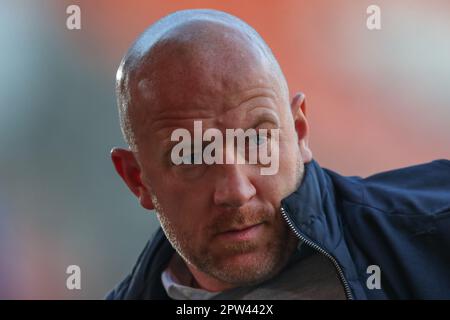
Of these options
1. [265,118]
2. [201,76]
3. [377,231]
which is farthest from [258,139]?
[377,231]

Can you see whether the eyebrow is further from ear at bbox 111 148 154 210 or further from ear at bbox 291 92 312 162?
ear at bbox 111 148 154 210

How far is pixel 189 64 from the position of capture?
1.09 metres

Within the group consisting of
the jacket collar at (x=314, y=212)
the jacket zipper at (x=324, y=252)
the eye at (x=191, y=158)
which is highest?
the eye at (x=191, y=158)

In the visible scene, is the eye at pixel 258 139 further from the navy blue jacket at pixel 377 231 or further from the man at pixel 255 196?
the navy blue jacket at pixel 377 231

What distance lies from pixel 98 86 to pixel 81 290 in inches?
29.4

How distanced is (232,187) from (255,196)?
6cm

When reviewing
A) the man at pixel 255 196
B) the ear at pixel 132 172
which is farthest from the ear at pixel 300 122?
the ear at pixel 132 172

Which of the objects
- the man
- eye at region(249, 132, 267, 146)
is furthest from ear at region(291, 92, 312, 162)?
eye at region(249, 132, 267, 146)

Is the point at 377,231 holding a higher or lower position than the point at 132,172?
lower

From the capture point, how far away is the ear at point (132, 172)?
129 centimetres

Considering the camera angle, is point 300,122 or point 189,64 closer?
point 189,64

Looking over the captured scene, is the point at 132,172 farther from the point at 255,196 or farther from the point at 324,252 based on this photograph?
the point at 324,252

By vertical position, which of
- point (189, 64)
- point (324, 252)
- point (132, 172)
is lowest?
point (324, 252)
